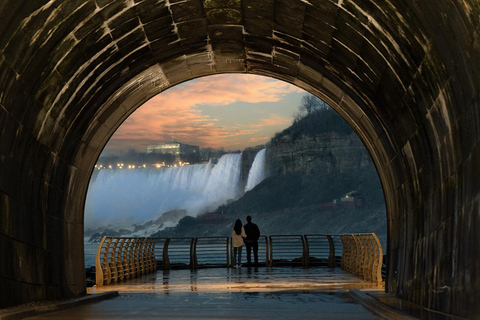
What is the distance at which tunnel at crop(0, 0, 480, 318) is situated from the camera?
346 inches

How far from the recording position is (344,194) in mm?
147625

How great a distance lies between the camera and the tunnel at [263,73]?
8781mm

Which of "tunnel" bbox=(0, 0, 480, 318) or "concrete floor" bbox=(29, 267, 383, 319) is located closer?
"tunnel" bbox=(0, 0, 480, 318)

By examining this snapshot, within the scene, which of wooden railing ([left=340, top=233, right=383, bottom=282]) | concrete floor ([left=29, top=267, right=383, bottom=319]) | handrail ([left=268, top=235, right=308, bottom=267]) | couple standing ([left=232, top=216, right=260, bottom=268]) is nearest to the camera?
concrete floor ([left=29, top=267, right=383, bottom=319])

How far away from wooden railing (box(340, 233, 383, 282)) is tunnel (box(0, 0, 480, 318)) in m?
3.64

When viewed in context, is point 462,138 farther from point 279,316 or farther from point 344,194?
point 344,194

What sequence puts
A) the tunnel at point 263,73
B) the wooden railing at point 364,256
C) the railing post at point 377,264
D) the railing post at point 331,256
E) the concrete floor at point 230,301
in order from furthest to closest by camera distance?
1. the railing post at point 331,256
2. the wooden railing at point 364,256
3. the railing post at point 377,264
4. the concrete floor at point 230,301
5. the tunnel at point 263,73

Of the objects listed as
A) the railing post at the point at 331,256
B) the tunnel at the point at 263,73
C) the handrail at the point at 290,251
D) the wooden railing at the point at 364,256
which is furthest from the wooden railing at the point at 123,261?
the railing post at the point at 331,256

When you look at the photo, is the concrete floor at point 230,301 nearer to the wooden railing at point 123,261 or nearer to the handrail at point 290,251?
the wooden railing at point 123,261

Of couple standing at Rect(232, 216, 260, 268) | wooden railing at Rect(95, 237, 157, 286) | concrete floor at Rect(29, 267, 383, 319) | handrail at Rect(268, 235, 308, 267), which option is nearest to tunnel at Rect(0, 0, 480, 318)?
concrete floor at Rect(29, 267, 383, 319)

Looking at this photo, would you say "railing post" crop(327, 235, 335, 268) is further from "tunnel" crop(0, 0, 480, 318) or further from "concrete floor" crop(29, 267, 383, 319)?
"tunnel" crop(0, 0, 480, 318)

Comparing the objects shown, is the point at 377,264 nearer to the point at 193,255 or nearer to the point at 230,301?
the point at 230,301

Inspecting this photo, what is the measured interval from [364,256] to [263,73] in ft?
24.1

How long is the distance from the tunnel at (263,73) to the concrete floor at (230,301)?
109cm
